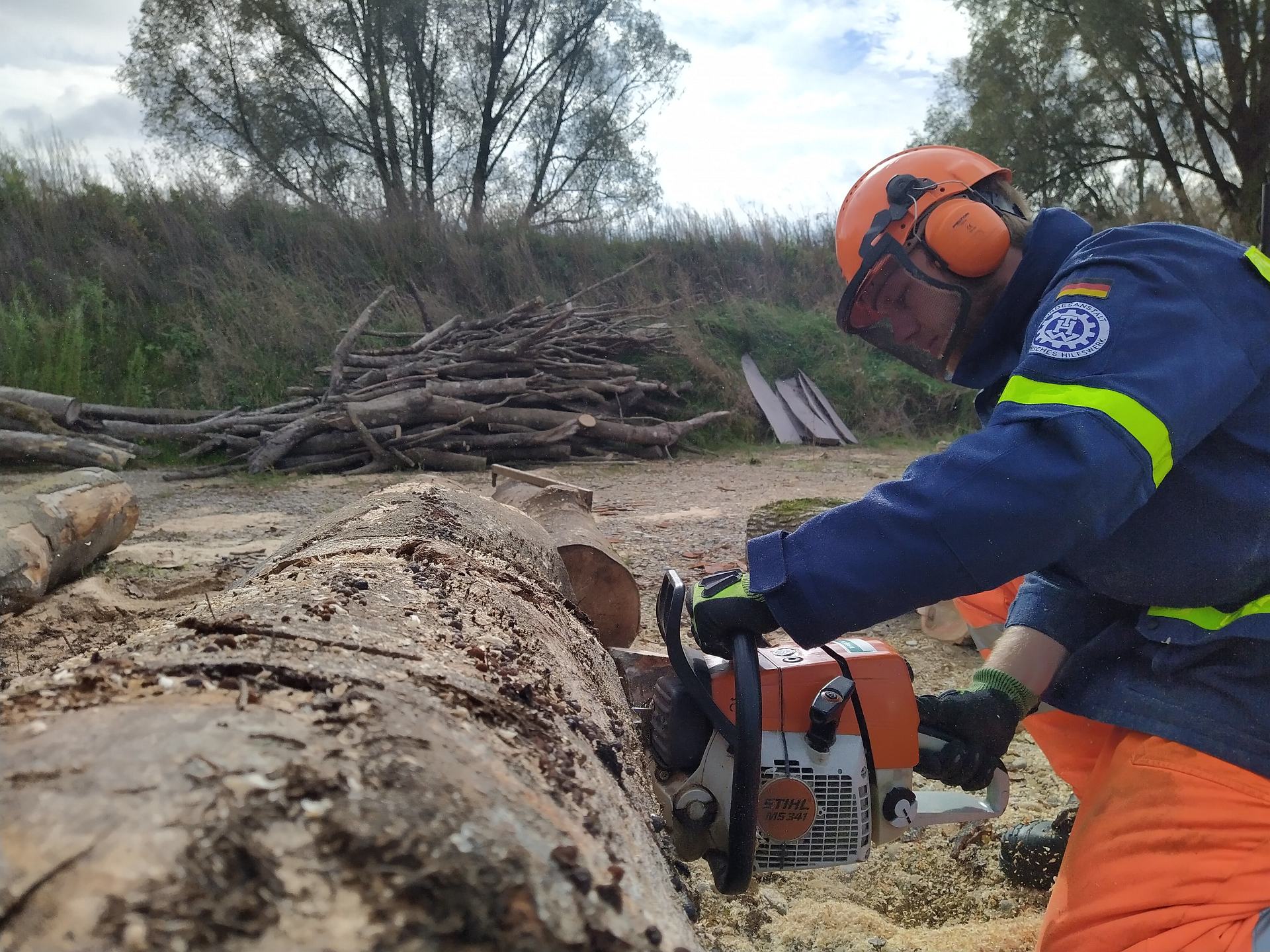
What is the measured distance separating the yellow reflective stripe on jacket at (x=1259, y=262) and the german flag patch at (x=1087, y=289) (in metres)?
→ 0.32

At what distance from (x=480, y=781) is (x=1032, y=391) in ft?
3.59

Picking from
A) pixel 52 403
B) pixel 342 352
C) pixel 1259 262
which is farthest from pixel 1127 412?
pixel 342 352

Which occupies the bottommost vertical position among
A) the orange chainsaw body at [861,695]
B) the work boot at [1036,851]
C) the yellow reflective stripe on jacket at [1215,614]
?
the work boot at [1036,851]

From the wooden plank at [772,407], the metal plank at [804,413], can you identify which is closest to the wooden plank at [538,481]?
the wooden plank at [772,407]

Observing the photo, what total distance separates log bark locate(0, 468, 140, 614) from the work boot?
13.1 feet

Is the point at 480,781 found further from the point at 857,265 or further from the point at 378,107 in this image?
the point at 378,107

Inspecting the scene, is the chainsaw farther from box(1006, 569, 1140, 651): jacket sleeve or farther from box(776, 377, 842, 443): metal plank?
box(776, 377, 842, 443): metal plank

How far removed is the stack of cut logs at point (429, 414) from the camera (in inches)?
340

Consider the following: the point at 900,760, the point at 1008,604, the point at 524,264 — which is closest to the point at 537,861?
the point at 900,760

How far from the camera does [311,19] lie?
1705 centimetres

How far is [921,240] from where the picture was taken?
2.09m

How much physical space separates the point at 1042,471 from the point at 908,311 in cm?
109

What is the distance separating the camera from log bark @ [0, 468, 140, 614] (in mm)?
3625

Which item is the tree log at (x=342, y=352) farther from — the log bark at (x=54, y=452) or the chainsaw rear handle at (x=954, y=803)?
the chainsaw rear handle at (x=954, y=803)
